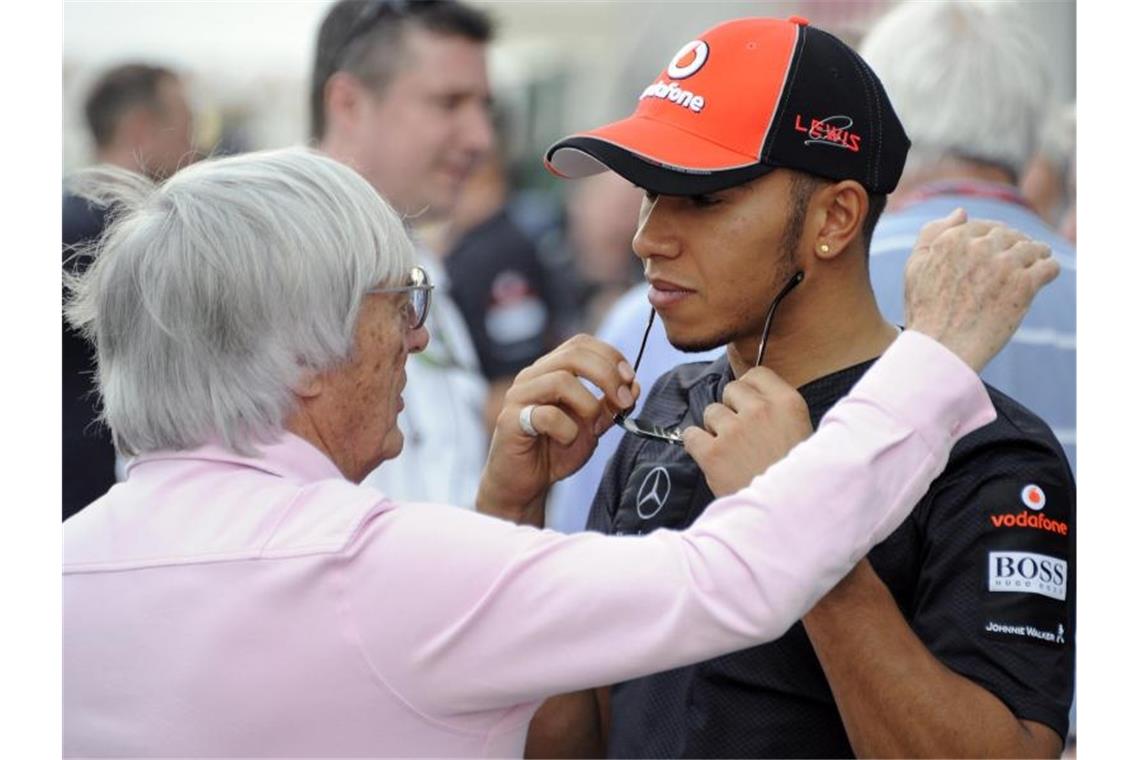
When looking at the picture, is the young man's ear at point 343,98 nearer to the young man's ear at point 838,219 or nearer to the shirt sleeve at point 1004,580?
the young man's ear at point 838,219

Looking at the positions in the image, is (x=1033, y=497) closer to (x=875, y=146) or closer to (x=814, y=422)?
(x=814, y=422)

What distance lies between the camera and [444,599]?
175 centimetres

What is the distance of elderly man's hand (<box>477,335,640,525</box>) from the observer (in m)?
2.25

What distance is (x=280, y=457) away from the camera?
1934mm

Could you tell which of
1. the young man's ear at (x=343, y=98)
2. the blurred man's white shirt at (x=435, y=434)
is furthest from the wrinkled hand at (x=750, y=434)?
the young man's ear at (x=343, y=98)

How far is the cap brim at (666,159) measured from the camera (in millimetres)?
2158

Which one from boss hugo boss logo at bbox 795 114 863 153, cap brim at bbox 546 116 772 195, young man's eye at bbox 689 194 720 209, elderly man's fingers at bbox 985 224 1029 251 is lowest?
elderly man's fingers at bbox 985 224 1029 251

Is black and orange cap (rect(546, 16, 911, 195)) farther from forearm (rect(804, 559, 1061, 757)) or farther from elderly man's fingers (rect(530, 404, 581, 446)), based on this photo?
forearm (rect(804, 559, 1061, 757))

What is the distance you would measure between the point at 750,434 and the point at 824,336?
371mm

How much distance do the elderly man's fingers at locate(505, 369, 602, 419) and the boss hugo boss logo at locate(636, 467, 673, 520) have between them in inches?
6.5

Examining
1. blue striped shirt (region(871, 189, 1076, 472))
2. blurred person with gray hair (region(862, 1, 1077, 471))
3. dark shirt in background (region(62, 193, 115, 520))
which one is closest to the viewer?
blue striped shirt (region(871, 189, 1076, 472))

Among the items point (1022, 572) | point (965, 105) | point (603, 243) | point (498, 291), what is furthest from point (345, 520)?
point (603, 243)

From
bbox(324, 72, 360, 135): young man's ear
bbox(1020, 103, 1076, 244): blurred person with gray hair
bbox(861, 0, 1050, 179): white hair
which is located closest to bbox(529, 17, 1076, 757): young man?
bbox(861, 0, 1050, 179): white hair
